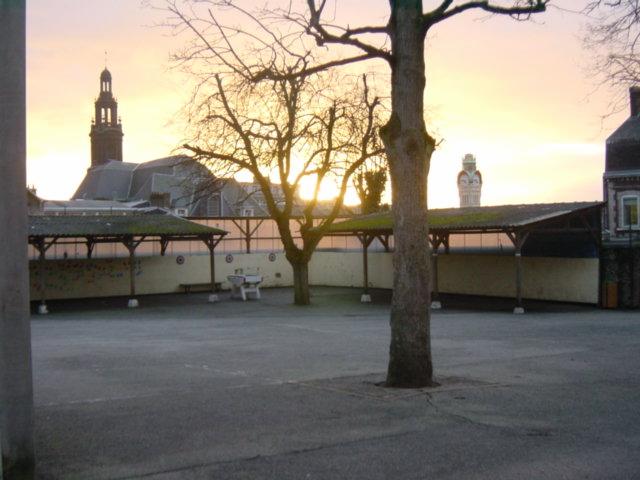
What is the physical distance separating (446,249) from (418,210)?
25.1 metres

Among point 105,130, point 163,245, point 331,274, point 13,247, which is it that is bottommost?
point 331,274

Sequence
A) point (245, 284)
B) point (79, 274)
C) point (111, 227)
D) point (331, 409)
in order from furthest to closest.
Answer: point (79, 274)
point (245, 284)
point (111, 227)
point (331, 409)

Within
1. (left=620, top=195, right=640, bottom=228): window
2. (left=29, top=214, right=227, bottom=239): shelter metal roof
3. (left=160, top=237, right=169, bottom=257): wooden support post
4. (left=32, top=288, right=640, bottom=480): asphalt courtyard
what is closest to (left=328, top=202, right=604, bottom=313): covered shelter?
(left=29, top=214, right=227, bottom=239): shelter metal roof

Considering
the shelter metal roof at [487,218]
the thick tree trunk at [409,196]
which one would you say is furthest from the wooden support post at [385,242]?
the thick tree trunk at [409,196]

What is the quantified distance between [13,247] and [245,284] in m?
29.5

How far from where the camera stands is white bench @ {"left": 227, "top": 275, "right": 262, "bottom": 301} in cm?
3472

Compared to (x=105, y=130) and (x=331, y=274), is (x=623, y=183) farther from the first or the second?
(x=105, y=130)

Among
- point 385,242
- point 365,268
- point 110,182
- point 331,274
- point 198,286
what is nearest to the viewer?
point 365,268

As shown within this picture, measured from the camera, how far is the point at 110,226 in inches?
1296

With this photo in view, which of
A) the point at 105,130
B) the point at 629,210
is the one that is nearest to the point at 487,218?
the point at 629,210

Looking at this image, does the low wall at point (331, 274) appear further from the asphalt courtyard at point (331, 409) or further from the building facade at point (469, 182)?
the building facade at point (469, 182)

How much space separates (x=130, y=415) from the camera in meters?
8.58

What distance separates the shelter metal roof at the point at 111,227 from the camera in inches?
1206

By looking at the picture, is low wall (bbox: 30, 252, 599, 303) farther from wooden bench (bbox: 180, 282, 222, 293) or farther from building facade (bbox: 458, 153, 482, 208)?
building facade (bbox: 458, 153, 482, 208)
